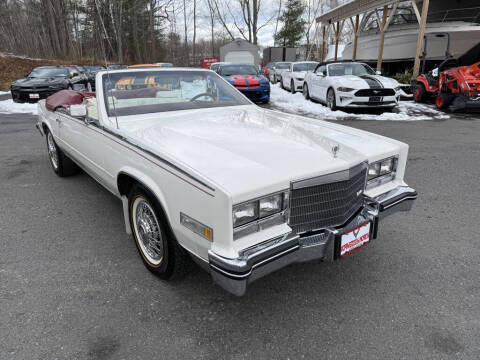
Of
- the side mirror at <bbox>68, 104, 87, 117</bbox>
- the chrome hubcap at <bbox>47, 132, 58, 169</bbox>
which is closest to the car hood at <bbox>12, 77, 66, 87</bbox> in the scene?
the chrome hubcap at <bbox>47, 132, 58, 169</bbox>

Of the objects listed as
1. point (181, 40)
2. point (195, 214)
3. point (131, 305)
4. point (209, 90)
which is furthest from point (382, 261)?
point (181, 40)

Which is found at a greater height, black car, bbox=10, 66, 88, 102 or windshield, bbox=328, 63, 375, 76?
windshield, bbox=328, 63, 375, 76

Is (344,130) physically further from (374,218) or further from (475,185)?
(475,185)

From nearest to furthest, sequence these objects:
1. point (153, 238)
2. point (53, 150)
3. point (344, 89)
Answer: point (153, 238) < point (53, 150) < point (344, 89)

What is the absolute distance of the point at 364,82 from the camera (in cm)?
1031

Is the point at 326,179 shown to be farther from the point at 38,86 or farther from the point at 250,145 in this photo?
the point at 38,86

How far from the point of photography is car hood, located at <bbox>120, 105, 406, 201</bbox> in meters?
1.99

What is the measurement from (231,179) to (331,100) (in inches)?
399

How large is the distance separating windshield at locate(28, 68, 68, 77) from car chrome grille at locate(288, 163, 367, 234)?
14914 mm

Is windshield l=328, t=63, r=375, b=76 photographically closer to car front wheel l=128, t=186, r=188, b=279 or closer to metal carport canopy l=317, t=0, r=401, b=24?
metal carport canopy l=317, t=0, r=401, b=24

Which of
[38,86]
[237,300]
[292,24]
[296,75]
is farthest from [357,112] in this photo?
[292,24]

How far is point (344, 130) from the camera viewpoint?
3191mm

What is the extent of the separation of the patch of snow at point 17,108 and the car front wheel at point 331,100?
957cm

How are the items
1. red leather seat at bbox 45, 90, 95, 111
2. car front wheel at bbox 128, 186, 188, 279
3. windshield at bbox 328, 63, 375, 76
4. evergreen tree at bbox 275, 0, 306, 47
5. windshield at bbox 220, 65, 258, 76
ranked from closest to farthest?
car front wheel at bbox 128, 186, 188, 279, red leather seat at bbox 45, 90, 95, 111, windshield at bbox 328, 63, 375, 76, windshield at bbox 220, 65, 258, 76, evergreen tree at bbox 275, 0, 306, 47
